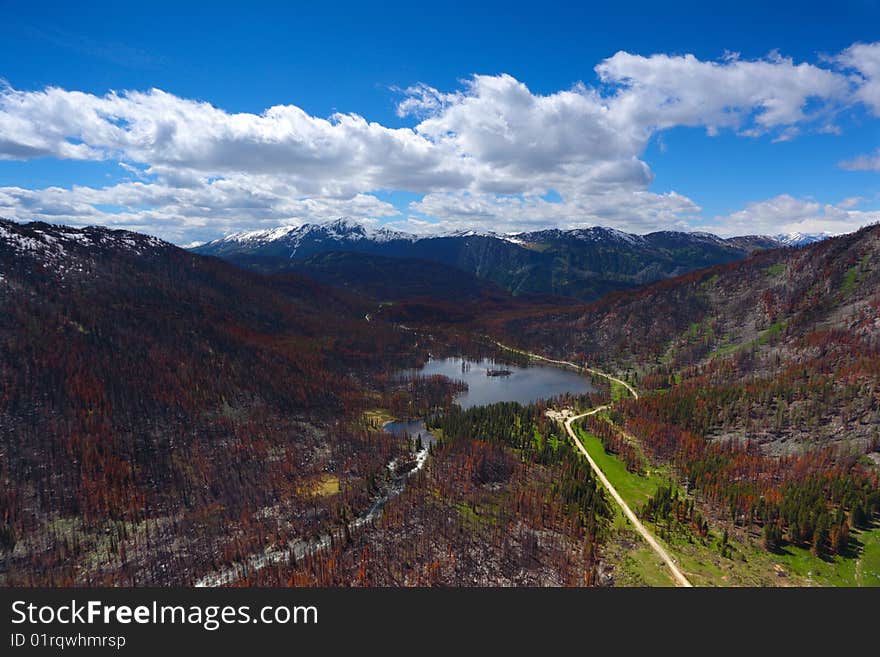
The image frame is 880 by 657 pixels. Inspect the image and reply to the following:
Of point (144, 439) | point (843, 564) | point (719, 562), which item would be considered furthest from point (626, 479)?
point (144, 439)

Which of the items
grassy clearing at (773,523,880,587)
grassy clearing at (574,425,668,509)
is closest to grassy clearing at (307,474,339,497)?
grassy clearing at (574,425,668,509)

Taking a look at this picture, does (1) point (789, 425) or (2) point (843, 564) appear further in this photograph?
(1) point (789, 425)

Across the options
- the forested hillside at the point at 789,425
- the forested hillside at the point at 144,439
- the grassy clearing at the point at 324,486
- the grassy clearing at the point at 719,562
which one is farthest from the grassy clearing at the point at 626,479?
the grassy clearing at the point at 324,486

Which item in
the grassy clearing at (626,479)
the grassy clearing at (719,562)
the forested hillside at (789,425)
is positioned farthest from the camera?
the grassy clearing at (626,479)

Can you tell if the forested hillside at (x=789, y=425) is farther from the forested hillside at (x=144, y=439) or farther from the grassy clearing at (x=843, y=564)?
the forested hillside at (x=144, y=439)

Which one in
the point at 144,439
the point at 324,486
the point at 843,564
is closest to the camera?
the point at 843,564

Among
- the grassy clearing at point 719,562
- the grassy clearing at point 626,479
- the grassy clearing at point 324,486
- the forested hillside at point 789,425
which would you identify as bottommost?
the grassy clearing at point 324,486

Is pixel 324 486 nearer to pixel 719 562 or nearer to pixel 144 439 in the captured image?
pixel 144 439

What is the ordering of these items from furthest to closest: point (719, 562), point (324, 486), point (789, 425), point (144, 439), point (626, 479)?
1. point (789, 425)
2. point (144, 439)
3. point (626, 479)
4. point (324, 486)
5. point (719, 562)

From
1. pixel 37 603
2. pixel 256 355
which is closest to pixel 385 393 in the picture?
pixel 256 355

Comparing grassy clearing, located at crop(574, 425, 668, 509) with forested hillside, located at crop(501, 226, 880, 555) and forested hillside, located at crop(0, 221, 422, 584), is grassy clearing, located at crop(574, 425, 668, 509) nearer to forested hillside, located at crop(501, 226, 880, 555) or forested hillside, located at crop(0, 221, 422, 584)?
forested hillside, located at crop(501, 226, 880, 555)

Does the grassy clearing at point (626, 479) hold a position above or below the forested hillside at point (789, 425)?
below
